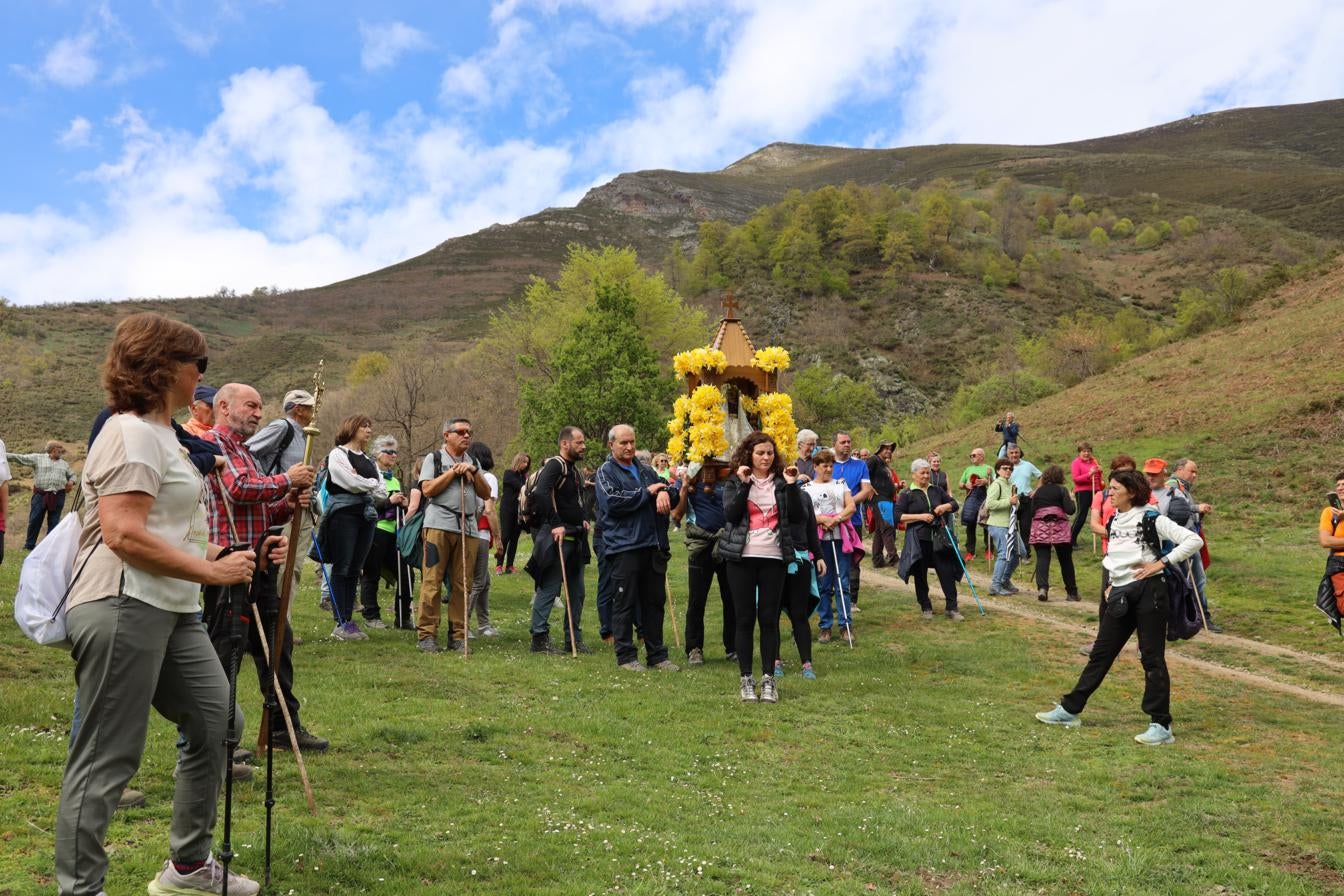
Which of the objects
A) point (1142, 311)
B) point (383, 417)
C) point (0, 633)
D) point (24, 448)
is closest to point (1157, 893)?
point (0, 633)

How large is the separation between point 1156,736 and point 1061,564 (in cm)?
785

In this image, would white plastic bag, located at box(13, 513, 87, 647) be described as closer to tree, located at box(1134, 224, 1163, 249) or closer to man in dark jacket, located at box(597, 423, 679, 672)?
man in dark jacket, located at box(597, 423, 679, 672)

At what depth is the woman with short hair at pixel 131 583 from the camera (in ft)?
11.8

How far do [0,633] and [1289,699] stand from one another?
40.0 feet

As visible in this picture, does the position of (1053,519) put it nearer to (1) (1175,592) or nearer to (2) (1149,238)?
(1) (1175,592)

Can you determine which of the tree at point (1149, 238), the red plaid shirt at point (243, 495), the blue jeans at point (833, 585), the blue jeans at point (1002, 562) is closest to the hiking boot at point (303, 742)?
the red plaid shirt at point (243, 495)

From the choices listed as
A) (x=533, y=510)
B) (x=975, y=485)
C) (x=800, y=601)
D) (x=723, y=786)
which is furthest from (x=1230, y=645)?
(x=723, y=786)

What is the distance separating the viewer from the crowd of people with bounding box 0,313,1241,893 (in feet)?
12.0

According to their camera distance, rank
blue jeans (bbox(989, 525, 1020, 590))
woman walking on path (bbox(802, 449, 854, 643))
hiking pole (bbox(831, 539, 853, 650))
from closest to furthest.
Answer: hiking pole (bbox(831, 539, 853, 650))
woman walking on path (bbox(802, 449, 854, 643))
blue jeans (bbox(989, 525, 1020, 590))

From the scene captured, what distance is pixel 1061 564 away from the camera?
51.0ft

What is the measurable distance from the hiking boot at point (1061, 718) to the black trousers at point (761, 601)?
2.35 metres

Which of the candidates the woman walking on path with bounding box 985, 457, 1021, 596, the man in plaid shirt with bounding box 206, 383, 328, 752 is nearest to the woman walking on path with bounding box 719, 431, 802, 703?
the man in plaid shirt with bounding box 206, 383, 328, 752

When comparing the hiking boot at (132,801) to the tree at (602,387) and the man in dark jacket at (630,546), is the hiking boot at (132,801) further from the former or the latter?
the tree at (602,387)

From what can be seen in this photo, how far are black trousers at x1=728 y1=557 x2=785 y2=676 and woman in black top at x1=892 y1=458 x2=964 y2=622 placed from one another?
4894 millimetres
